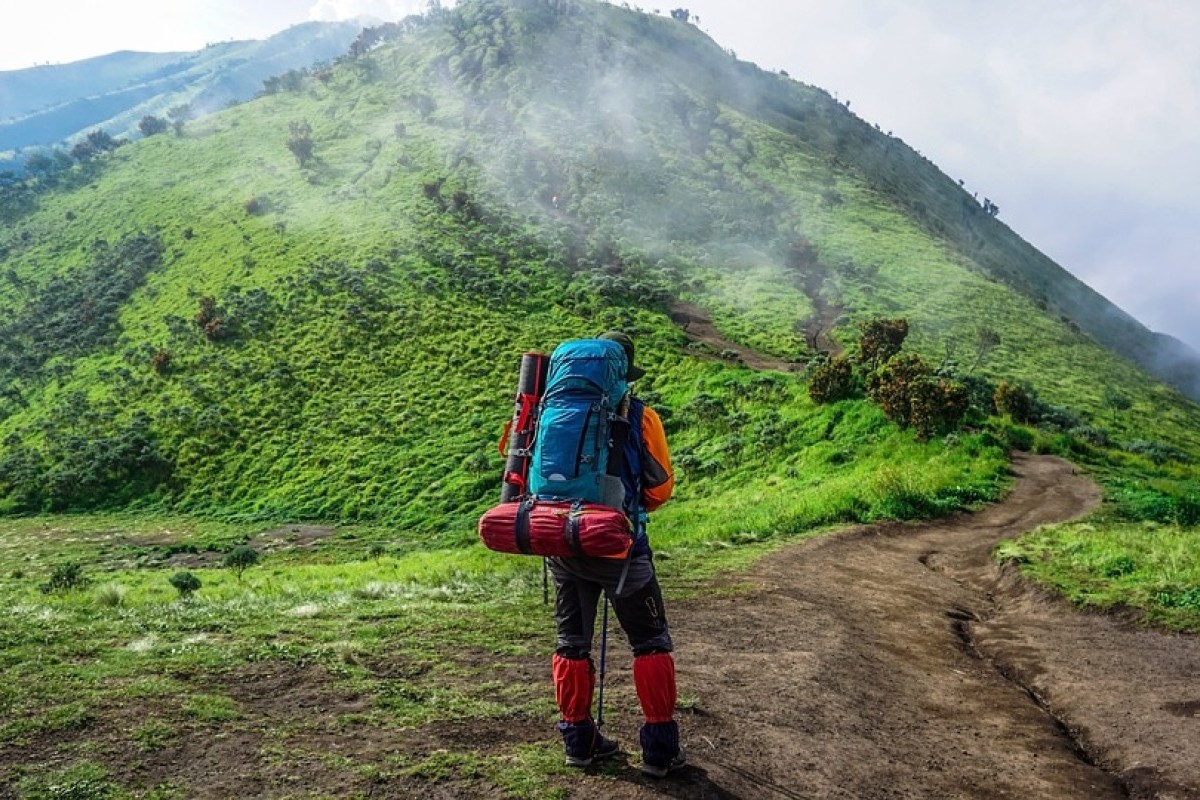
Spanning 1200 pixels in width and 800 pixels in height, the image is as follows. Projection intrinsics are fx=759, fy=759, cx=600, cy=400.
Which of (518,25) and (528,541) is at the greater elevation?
(518,25)

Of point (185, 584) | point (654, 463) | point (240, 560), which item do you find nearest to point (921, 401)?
point (654, 463)

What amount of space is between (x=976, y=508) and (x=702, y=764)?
48.8ft

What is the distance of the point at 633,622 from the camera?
197 inches

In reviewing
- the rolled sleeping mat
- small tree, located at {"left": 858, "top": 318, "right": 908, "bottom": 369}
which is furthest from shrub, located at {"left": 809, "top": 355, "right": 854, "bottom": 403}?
the rolled sleeping mat

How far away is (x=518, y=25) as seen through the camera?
112562mm

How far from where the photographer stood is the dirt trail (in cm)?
546

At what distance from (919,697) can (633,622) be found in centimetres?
386

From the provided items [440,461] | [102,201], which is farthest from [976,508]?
[102,201]

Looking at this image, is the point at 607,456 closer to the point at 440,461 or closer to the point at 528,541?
the point at 528,541

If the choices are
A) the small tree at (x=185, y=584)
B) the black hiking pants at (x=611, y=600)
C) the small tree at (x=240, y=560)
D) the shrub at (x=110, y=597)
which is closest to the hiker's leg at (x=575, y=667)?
the black hiking pants at (x=611, y=600)

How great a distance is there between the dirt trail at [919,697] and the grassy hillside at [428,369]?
1.20 metres

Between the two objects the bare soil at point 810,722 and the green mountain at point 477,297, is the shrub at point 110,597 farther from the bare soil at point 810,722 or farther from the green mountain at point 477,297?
the green mountain at point 477,297

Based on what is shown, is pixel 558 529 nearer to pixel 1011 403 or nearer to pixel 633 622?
pixel 633 622

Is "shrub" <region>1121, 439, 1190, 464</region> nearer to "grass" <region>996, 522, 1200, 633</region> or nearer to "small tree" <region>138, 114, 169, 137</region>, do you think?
"grass" <region>996, 522, 1200, 633</region>
